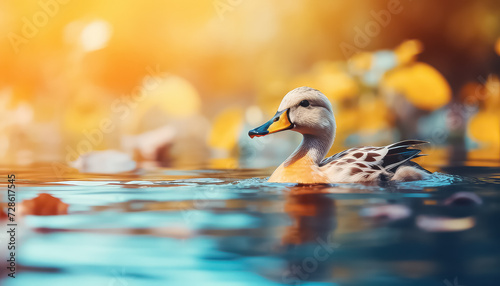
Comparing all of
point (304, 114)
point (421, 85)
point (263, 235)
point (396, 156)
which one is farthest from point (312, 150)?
point (421, 85)

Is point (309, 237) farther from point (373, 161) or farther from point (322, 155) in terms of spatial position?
point (322, 155)

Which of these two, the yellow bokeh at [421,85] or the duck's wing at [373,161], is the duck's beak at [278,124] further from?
the yellow bokeh at [421,85]

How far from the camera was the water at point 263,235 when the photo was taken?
5.87ft

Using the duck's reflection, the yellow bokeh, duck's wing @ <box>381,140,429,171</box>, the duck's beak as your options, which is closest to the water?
the duck's reflection

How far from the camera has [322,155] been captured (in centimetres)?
362

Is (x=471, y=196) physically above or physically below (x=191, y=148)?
below

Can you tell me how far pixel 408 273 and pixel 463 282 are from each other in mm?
146

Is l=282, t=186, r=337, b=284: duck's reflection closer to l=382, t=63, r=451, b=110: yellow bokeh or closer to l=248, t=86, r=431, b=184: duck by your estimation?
l=248, t=86, r=431, b=184: duck

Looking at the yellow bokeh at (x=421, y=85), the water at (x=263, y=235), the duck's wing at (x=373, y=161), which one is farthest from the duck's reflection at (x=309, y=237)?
the yellow bokeh at (x=421, y=85)

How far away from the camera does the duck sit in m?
3.38

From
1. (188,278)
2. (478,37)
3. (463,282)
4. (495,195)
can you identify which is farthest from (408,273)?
(478,37)

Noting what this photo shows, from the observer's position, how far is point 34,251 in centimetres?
211

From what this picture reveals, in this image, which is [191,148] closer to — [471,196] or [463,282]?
[471,196]

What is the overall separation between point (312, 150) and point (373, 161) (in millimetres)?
354
